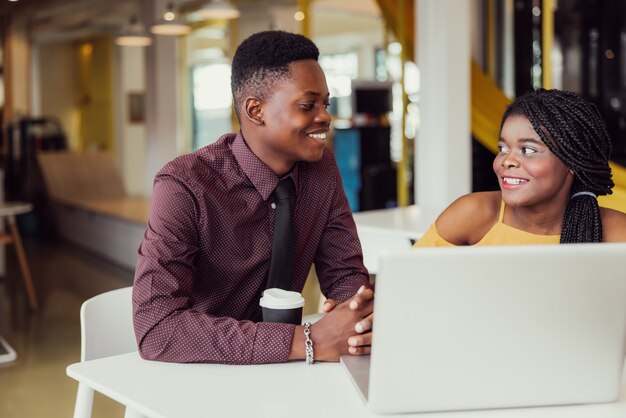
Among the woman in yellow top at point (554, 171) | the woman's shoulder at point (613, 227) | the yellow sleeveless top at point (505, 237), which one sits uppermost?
the woman in yellow top at point (554, 171)

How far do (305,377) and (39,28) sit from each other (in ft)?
42.6

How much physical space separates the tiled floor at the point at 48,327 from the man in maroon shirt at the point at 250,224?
175cm

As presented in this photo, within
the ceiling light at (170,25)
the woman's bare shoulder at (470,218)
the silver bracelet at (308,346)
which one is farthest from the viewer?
the ceiling light at (170,25)

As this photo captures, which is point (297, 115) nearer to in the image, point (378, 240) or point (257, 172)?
point (257, 172)

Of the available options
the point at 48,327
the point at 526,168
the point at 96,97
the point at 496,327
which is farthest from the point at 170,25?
the point at 96,97

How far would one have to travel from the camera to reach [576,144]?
176 cm

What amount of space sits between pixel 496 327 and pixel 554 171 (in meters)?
0.79

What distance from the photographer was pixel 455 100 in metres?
4.30

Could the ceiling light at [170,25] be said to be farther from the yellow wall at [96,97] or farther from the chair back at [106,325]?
the yellow wall at [96,97]

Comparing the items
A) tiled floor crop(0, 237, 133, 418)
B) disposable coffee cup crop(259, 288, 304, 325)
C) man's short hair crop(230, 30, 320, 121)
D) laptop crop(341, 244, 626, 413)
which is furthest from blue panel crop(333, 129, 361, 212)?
laptop crop(341, 244, 626, 413)

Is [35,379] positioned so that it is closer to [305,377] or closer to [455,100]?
[455,100]

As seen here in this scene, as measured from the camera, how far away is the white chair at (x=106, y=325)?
5.80ft

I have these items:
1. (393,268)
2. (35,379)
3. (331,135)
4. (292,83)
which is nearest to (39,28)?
(331,135)

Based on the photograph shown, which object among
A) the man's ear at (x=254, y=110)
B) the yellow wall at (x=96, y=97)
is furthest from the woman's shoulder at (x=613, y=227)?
the yellow wall at (x=96, y=97)
